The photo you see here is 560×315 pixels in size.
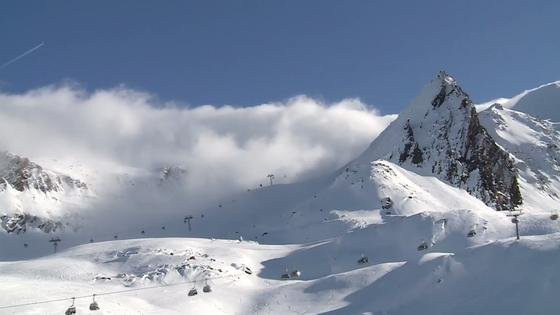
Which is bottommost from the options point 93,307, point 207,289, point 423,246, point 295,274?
point 93,307

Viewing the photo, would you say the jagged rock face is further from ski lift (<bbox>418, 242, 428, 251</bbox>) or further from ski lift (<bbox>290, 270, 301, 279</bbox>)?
ski lift (<bbox>290, 270, 301, 279</bbox>)

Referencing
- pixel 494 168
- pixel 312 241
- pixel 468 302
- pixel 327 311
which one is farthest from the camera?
pixel 494 168

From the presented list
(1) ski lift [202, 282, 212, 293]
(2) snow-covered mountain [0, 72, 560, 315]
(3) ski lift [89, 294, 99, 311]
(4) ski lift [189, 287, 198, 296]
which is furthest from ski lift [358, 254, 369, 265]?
(3) ski lift [89, 294, 99, 311]

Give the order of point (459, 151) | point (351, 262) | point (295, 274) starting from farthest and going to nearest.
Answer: point (459, 151) < point (351, 262) < point (295, 274)

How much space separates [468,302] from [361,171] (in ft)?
272

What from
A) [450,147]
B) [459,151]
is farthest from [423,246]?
[450,147]

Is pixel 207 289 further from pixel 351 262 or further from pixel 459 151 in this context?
pixel 459 151

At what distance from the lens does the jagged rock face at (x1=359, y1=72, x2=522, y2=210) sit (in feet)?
506

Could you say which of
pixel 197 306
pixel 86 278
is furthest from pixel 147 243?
pixel 197 306

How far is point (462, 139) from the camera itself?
165 m

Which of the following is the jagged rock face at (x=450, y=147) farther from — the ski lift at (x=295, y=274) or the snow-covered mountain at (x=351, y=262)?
the ski lift at (x=295, y=274)

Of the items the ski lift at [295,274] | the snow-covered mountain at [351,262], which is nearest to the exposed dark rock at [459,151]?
the snow-covered mountain at [351,262]

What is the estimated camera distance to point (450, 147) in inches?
6412

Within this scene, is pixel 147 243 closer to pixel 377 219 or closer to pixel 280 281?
pixel 280 281
